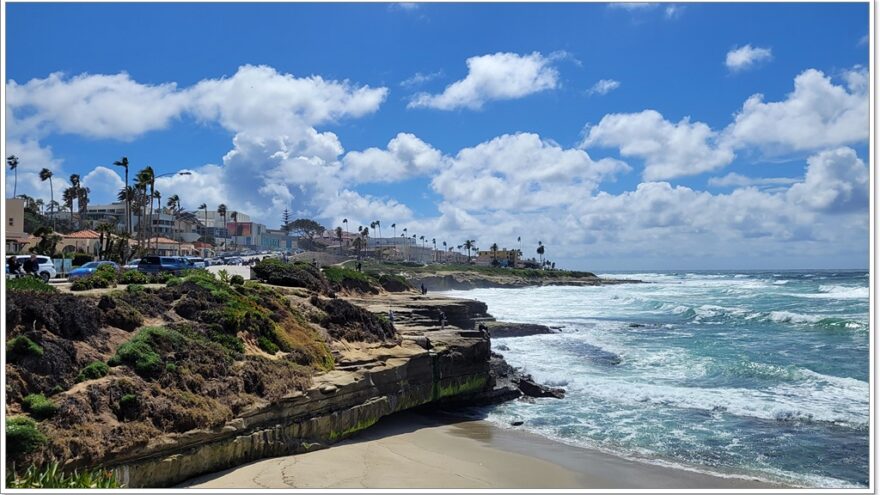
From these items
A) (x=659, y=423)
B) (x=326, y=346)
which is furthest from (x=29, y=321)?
(x=659, y=423)

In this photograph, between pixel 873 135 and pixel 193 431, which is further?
pixel 193 431

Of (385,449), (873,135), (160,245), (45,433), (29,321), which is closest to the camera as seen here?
(873,135)

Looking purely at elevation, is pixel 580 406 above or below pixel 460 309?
below

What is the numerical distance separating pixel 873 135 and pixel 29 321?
15.9 metres

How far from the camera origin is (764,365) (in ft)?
93.2

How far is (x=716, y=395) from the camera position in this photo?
23.5m

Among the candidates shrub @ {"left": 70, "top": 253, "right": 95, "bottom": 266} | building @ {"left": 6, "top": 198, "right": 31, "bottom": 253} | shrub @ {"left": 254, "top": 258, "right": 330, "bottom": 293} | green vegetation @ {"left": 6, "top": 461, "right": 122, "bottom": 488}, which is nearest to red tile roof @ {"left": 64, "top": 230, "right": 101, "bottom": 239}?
shrub @ {"left": 70, "top": 253, "right": 95, "bottom": 266}

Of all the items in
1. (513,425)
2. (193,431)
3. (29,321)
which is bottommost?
(513,425)

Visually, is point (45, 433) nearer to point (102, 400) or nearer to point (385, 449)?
point (102, 400)

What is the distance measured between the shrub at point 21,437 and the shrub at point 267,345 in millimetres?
8083

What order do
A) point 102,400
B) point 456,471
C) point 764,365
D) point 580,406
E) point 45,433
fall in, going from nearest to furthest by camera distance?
point 45,433, point 102,400, point 456,471, point 580,406, point 764,365

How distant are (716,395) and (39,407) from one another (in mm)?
21125

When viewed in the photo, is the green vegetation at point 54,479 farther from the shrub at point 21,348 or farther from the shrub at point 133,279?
the shrub at point 133,279

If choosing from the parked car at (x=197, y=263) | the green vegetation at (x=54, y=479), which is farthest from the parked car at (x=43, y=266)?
the green vegetation at (x=54, y=479)
